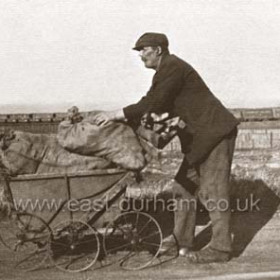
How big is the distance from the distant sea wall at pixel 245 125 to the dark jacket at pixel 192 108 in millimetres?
7813

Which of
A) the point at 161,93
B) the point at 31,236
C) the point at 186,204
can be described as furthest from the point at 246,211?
the point at 31,236

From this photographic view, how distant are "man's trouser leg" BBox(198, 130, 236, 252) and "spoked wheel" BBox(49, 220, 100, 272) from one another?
122 cm

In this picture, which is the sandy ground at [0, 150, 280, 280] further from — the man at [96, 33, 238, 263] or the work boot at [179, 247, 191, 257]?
the man at [96, 33, 238, 263]

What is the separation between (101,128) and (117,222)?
3.35ft

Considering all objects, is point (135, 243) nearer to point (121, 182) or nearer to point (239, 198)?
point (121, 182)

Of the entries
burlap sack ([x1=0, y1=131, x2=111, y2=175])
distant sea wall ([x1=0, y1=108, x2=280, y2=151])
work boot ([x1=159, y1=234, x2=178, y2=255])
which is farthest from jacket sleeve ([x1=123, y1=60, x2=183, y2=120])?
distant sea wall ([x1=0, y1=108, x2=280, y2=151])

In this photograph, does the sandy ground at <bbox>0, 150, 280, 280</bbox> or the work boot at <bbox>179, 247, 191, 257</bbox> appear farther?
the work boot at <bbox>179, 247, 191, 257</bbox>

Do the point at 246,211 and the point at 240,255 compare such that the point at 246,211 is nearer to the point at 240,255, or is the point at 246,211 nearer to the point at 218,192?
the point at 240,255

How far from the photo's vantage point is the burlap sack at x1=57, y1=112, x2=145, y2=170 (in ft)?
22.6

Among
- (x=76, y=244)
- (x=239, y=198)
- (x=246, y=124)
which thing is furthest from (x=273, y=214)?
(x=246, y=124)

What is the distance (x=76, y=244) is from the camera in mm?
6980

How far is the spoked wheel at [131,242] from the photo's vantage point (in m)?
7.05

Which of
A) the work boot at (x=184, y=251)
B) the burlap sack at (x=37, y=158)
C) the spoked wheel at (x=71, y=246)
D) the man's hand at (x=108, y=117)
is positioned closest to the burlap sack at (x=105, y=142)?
the man's hand at (x=108, y=117)

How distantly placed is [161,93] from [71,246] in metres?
1.73
